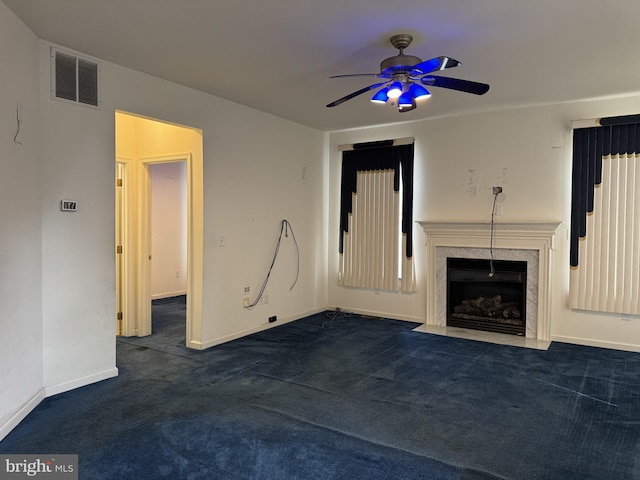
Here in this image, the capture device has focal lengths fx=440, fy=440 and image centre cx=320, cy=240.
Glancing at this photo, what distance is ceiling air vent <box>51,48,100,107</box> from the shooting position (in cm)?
339

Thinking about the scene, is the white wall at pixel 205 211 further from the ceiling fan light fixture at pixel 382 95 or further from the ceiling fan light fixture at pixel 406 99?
the ceiling fan light fixture at pixel 406 99

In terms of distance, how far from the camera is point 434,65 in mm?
2809

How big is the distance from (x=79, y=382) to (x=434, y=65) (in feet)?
11.9

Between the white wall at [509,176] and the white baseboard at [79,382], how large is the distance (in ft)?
12.0

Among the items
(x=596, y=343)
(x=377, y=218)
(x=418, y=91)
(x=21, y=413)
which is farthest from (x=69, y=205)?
(x=596, y=343)

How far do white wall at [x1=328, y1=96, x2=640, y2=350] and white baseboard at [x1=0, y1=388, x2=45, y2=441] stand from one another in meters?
4.24

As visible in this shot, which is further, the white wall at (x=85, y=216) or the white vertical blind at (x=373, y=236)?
the white vertical blind at (x=373, y=236)

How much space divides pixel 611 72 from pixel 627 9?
4.47ft

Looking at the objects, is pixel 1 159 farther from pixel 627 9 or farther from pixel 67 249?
pixel 627 9

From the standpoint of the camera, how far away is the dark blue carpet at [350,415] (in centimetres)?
248

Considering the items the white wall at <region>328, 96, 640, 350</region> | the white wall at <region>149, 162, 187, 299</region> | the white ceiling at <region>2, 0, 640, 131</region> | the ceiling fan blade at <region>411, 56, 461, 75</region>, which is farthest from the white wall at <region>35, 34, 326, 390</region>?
the white wall at <region>149, 162, 187, 299</region>

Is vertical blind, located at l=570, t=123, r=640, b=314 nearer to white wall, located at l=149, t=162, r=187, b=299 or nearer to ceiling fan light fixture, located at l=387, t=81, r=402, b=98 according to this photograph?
ceiling fan light fixture, located at l=387, t=81, r=402, b=98

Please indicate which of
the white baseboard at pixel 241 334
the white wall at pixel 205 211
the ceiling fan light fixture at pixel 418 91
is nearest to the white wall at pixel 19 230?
the white wall at pixel 205 211

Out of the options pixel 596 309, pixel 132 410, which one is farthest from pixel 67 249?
pixel 596 309
